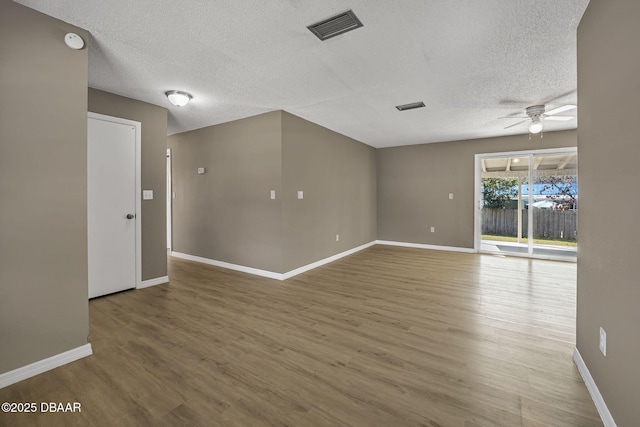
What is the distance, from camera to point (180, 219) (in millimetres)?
5566

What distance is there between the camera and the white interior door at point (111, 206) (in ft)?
10.8

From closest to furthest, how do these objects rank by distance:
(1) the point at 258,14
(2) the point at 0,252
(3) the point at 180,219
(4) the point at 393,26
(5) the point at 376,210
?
(2) the point at 0,252 → (1) the point at 258,14 → (4) the point at 393,26 → (3) the point at 180,219 → (5) the point at 376,210

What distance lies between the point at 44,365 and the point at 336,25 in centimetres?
332

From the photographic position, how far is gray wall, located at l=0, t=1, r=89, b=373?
6.15 feet

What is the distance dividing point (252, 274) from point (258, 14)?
3.53 m

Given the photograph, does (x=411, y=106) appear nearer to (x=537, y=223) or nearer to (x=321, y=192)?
(x=321, y=192)

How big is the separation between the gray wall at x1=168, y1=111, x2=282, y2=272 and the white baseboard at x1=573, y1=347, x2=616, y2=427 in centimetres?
332

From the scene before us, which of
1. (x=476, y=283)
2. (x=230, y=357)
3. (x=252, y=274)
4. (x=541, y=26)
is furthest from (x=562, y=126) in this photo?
(x=230, y=357)

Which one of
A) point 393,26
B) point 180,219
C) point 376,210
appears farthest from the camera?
point 376,210

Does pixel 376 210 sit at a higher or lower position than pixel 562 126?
lower

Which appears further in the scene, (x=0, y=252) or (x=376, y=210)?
(x=376, y=210)

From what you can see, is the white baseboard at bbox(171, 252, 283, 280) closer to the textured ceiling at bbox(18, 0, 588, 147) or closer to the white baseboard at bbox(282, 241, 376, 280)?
the white baseboard at bbox(282, 241, 376, 280)

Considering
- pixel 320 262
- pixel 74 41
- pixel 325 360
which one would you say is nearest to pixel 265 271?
pixel 320 262

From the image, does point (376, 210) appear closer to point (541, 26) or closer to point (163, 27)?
point (541, 26)
